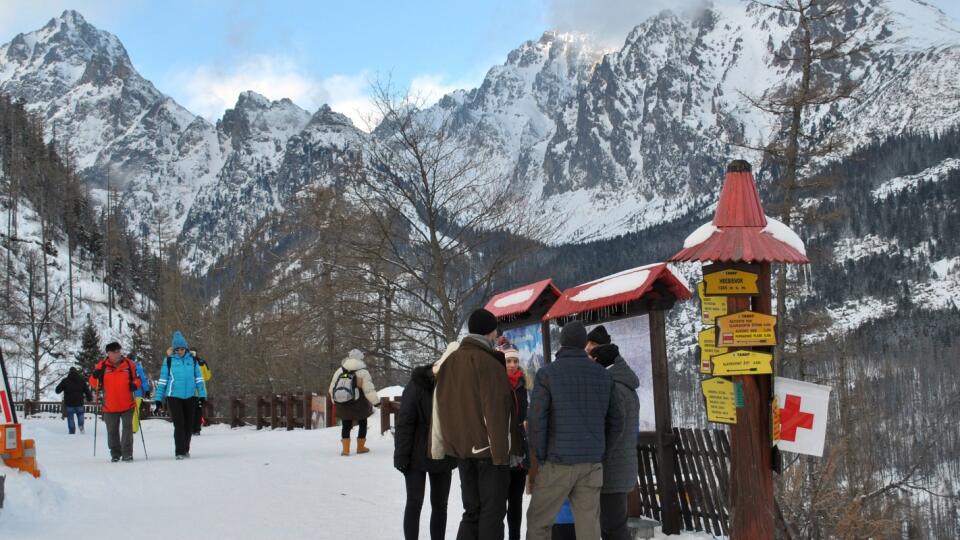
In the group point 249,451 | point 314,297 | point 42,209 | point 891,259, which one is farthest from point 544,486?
point 891,259

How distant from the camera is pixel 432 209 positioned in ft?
63.4

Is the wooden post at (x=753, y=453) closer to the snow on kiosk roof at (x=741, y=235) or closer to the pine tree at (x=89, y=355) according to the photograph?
the snow on kiosk roof at (x=741, y=235)

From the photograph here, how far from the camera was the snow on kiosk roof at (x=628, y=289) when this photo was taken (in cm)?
799

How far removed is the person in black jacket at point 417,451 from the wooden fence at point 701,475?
264cm

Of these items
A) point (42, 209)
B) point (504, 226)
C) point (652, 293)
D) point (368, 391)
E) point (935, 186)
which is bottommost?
point (368, 391)

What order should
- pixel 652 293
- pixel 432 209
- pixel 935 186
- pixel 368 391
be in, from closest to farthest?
pixel 652 293, pixel 368 391, pixel 432 209, pixel 935 186

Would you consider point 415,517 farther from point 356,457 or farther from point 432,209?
point 432,209

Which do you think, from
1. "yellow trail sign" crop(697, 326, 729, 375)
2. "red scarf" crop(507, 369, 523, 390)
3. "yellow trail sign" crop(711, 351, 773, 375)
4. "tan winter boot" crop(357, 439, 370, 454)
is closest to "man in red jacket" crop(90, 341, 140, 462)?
"tan winter boot" crop(357, 439, 370, 454)

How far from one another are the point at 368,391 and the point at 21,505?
5563mm

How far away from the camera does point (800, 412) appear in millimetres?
6637

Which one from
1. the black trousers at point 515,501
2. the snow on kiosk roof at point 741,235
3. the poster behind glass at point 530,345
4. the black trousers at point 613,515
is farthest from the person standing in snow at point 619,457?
the poster behind glass at point 530,345

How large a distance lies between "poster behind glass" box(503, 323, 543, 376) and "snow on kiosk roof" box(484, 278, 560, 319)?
273mm

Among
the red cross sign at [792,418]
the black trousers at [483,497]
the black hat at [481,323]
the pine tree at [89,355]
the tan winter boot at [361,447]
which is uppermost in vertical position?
the pine tree at [89,355]

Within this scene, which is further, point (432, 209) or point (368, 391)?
point (432, 209)
